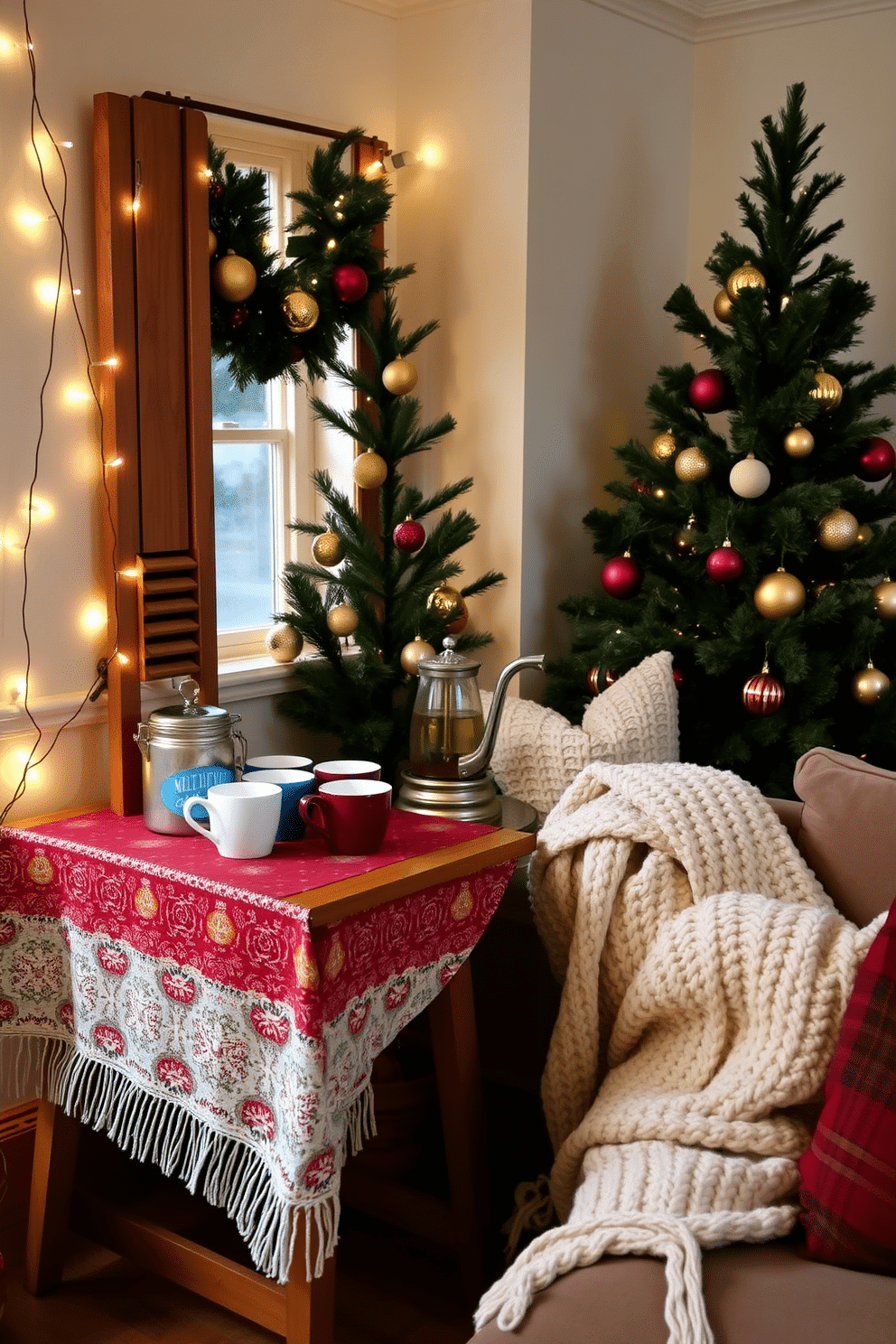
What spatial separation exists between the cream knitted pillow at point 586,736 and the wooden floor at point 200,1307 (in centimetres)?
→ 81

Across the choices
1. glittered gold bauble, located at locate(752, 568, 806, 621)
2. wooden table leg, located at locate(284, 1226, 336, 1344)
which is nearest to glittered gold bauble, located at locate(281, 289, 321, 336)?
glittered gold bauble, located at locate(752, 568, 806, 621)

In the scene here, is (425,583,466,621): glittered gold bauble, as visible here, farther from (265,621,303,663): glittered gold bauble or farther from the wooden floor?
the wooden floor

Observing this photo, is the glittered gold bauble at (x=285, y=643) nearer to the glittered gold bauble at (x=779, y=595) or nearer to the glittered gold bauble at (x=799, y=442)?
the glittered gold bauble at (x=779, y=595)

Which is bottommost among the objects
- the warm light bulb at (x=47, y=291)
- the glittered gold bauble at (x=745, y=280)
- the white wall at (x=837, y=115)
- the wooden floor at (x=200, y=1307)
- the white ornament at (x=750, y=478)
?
A: the wooden floor at (x=200, y=1307)

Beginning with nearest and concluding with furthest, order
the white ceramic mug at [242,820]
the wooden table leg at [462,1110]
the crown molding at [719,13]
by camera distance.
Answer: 1. the white ceramic mug at [242,820]
2. the wooden table leg at [462,1110]
3. the crown molding at [719,13]

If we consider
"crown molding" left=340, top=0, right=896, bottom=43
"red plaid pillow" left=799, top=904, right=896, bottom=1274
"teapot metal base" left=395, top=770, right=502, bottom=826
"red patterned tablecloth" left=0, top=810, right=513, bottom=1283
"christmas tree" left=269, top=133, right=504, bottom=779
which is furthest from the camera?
"crown molding" left=340, top=0, right=896, bottom=43

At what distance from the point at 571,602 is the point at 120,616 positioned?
1.03 m

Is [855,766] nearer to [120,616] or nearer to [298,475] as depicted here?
[120,616]

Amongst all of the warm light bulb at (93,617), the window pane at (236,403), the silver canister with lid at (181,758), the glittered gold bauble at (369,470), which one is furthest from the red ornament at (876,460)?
the warm light bulb at (93,617)

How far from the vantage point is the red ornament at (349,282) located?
96.0 inches

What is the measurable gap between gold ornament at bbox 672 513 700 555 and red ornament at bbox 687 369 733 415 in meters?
0.23

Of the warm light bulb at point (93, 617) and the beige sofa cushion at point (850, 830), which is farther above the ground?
the warm light bulb at point (93, 617)

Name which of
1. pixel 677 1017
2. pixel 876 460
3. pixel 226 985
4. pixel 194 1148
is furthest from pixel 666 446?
pixel 194 1148

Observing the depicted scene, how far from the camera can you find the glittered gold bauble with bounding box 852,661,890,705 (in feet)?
8.26
